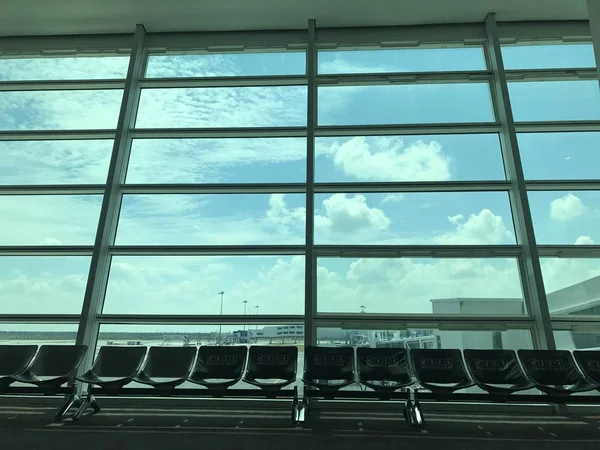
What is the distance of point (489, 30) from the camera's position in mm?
6254

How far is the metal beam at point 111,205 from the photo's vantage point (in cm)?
515

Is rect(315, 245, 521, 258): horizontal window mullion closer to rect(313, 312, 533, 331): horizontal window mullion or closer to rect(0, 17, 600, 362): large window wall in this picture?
rect(0, 17, 600, 362): large window wall

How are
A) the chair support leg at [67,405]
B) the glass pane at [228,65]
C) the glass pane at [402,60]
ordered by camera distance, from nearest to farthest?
the chair support leg at [67,405]
the glass pane at [402,60]
the glass pane at [228,65]

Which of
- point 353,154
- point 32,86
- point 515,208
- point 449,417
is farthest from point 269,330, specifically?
point 32,86

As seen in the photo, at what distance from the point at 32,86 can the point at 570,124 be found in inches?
330

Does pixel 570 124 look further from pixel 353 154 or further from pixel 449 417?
pixel 449 417

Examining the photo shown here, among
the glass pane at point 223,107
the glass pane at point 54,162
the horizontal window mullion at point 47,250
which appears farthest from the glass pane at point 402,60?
the horizontal window mullion at point 47,250

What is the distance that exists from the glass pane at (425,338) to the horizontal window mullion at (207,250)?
1.16 metres

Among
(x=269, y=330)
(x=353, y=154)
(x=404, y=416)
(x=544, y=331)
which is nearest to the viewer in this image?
(x=404, y=416)

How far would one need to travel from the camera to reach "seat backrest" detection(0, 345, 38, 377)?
4341 mm

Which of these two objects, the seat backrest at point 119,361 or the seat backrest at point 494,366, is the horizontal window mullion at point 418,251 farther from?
the seat backrest at point 119,361

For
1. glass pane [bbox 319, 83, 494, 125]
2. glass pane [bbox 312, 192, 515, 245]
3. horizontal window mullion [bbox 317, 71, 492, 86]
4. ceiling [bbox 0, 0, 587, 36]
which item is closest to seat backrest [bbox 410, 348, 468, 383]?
glass pane [bbox 312, 192, 515, 245]

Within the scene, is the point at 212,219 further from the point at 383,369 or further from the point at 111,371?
the point at 383,369

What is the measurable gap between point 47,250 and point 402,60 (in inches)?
241
